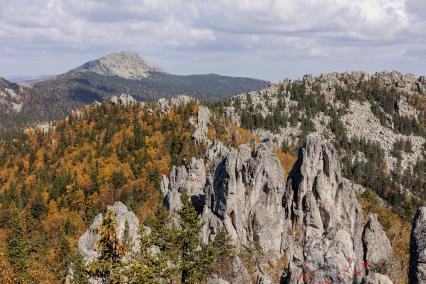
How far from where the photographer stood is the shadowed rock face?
34.8m

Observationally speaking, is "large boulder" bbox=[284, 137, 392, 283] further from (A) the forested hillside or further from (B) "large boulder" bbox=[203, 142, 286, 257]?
(A) the forested hillside

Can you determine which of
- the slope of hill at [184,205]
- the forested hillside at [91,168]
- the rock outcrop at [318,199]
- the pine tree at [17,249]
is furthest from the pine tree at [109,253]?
the forested hillside at [91,168]

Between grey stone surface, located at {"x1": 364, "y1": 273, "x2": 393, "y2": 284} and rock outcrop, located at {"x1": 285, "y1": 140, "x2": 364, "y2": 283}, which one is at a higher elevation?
grey stone surface, located at {"x1": 364, "y1": 273, "x2": 393, "y2": 284}

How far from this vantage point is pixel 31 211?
13400 cm

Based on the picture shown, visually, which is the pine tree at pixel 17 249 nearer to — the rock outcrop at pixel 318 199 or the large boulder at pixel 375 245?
the rock outcrop at pixel 318 199

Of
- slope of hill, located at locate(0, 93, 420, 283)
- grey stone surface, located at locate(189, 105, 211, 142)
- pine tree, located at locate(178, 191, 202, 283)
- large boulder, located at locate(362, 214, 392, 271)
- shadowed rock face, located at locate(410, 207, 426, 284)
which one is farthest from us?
grey stone surface, located at locate(189, 105, 211, 142)

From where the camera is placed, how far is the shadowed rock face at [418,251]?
34750 mm

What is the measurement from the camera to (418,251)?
3609 cm

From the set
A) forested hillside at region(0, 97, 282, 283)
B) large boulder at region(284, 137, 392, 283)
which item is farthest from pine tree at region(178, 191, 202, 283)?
forested hillside at region(0, 97, 282, 283)

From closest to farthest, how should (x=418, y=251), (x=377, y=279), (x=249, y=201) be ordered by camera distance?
(x=377, y=279)
(x=418, y=251)
(x=249, y=201)

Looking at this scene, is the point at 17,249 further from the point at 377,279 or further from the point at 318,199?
the point at 377,279

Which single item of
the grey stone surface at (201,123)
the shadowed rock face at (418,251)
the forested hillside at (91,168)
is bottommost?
the forested hillside at (91,168)

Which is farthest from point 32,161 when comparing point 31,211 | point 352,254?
point 352,254

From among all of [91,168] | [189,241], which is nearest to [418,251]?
[189,241]
